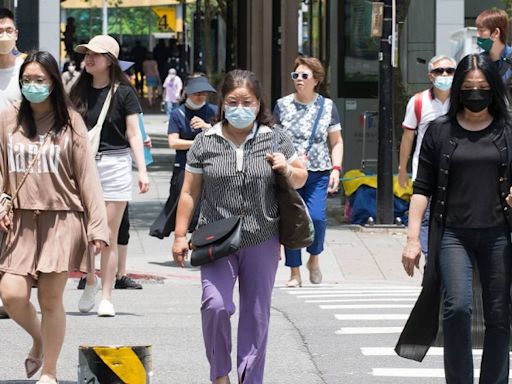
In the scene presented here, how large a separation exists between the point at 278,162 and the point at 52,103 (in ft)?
4.48

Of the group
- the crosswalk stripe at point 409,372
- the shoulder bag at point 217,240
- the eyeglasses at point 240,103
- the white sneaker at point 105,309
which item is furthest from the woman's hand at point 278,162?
the white sneaker at point 105,309

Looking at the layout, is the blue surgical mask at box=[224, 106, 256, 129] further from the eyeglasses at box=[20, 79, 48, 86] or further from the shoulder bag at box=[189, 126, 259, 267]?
the eyeglasses at box=[20, 79, 48, 86]

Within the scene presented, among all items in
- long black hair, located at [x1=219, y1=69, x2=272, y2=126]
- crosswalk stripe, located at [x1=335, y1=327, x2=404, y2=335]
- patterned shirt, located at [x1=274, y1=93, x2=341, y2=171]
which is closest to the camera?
long black hair, located at [x1=219, y1=69, x2=272, y2=126]

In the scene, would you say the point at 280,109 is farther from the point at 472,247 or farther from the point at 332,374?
the point at 472,247

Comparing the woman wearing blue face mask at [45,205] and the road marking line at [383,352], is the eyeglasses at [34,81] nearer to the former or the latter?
the woman wearing blue face mask at [45,205]

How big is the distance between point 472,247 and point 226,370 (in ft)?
4.60

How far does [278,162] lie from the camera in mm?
7426

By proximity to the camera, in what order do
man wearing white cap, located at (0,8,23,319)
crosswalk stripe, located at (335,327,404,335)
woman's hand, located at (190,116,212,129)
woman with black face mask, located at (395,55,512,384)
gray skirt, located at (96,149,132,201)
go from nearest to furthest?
woman with black face mask, located at (395,55,512,384), man wearing white cap, located at (0,8,23,319), crosswalk stripe, located at (335,327,404,335), gray skirt, located at (96,149,132,201), woman's hand, located at (190,116,212,129)

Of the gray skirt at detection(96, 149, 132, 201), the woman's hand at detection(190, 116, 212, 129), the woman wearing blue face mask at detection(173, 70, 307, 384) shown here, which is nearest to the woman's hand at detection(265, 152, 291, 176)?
the woman wearing blue face mask at detection(173, 70, 307, 384)

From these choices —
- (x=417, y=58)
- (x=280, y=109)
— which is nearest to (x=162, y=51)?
(x=417, y=58)

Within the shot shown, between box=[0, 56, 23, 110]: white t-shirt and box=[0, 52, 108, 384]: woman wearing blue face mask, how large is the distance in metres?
2.02

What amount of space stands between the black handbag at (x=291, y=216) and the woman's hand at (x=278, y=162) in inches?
1.7

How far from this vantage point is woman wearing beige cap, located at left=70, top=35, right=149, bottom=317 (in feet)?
34.4

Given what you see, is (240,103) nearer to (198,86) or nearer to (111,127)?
(111,127)
